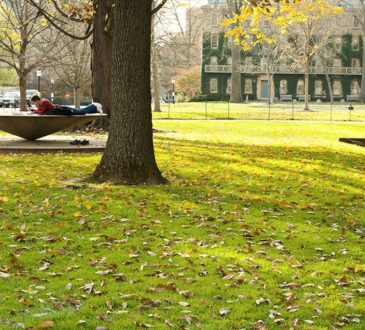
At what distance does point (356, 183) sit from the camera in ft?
40.5

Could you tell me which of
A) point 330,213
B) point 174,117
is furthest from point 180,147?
point 174,117

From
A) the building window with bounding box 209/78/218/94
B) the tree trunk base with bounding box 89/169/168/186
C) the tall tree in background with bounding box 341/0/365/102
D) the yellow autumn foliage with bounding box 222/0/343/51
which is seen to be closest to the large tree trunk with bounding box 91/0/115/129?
the yellow autumn foliage with bounding box 222/0/343/51

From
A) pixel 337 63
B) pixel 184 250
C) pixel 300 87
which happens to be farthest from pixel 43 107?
pixel 337 63

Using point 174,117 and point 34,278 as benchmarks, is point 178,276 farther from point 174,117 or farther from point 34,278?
point 174,117

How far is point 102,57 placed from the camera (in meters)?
21.2

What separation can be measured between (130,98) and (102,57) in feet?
34.5

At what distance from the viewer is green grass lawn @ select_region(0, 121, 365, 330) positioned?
5.25 m

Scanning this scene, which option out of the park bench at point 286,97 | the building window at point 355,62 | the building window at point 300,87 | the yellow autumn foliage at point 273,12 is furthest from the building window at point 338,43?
the yellow autumn foliage at point 273,12

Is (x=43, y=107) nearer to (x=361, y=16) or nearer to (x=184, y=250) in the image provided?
(x=184, y=250)

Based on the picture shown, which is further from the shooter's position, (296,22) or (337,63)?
(337,63)

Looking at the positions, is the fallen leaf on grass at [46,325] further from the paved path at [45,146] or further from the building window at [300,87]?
the building window at [300,87]

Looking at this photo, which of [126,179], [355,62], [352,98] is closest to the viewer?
[126,179]

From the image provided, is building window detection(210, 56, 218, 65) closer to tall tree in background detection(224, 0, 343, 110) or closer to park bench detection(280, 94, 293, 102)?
park bench detection(280, 94, 293, 102)

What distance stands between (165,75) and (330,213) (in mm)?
71280
